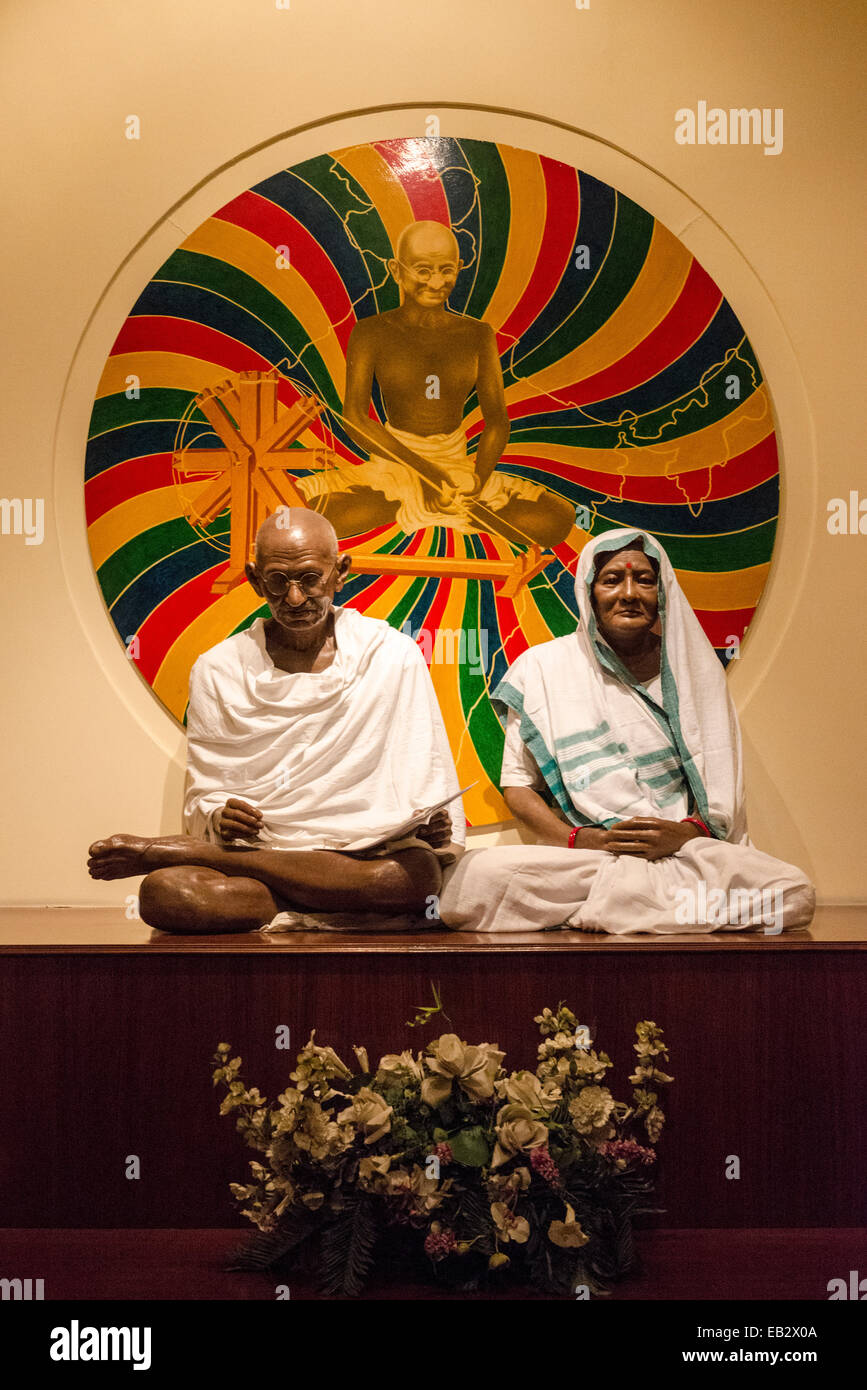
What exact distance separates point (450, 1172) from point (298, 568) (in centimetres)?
174

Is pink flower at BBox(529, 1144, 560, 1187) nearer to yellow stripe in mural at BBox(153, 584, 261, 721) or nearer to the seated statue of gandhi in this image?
the seated statue of gandhi

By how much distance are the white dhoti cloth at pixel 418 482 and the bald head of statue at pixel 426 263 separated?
433 millimetres

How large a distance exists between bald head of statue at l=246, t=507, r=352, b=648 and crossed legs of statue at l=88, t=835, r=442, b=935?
2.23ft

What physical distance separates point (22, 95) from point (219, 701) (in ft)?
7.29

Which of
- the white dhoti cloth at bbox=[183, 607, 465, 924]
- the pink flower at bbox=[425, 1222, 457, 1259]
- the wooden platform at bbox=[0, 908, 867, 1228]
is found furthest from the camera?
the white dhoti cloth at bbox=[183, 607, 465, 924]

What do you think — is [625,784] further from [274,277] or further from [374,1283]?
[274,277]

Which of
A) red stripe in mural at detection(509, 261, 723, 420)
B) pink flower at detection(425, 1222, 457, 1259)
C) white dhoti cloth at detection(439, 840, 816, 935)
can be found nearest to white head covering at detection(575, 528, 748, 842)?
white dhoti cloth at detection(439, 840, 816, 935)

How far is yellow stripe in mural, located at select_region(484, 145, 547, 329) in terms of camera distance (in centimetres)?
427

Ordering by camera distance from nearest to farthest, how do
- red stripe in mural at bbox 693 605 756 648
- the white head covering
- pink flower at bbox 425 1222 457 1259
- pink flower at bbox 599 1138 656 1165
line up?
1. pink flower at bbox 425 1222 457 1259
2. pink flower at bbox 599 1138 656 1165
3. the white head covering
4. red stripe in mural at bbox 693 605 756 648

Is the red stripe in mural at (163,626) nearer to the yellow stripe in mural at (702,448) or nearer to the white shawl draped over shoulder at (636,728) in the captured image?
the white shawl draped over shoulder at (636,728)

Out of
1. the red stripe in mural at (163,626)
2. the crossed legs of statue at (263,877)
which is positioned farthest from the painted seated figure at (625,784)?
the red stripe in mural at (163,626)

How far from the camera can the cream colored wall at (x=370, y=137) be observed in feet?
13.9

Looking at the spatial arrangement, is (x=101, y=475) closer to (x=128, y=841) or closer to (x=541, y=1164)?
(x=128, y=841)

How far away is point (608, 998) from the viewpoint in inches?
116
